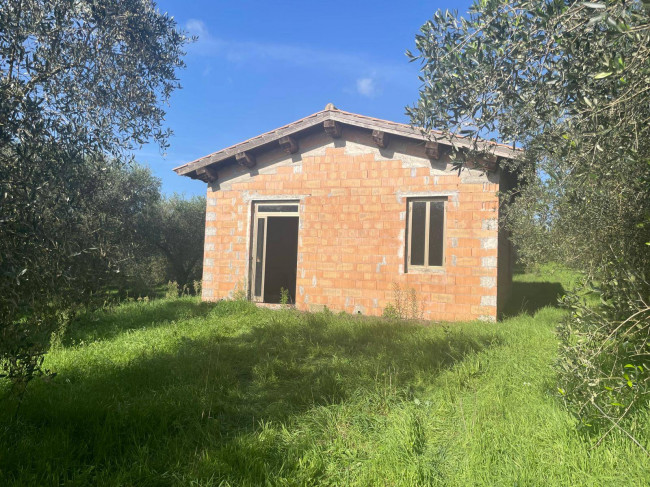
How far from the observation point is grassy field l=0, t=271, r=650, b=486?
3.13m

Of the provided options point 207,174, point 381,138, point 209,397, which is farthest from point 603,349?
point 207,174

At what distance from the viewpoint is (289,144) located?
34.7ft

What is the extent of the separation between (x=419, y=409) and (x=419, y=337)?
2868mm

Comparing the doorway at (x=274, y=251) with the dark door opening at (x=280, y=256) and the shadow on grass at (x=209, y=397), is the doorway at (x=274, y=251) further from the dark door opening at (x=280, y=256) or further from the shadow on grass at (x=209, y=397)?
the shadow on grass at (x=209, y=397)

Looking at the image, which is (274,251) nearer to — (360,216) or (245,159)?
(245,159)

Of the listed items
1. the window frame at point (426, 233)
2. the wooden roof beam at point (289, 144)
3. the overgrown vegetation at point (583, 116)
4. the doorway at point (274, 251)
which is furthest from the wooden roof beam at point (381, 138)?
the overgrown vegetation at point (583, 116)

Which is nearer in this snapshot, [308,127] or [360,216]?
[360,216]

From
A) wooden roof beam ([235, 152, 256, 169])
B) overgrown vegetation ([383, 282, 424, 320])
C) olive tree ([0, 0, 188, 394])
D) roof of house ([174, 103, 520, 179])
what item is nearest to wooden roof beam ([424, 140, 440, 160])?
roof of house ([174, 103, 520, 179])

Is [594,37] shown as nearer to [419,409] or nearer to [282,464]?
[419,409]

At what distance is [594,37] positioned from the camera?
3463 millimetres

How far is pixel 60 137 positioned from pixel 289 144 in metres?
6.68

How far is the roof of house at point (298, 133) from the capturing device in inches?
366

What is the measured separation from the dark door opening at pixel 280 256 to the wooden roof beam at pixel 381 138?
473 centimetres

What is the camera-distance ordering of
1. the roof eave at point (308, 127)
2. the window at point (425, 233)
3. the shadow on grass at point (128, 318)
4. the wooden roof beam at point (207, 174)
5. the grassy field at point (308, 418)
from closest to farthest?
the grassy field at point (308, 418) < the shadow on grass at point (128, 318) < the roof eave at point (308, 127) < the window at point (425, 233) < the wooden roof beam at point (207, 174)
